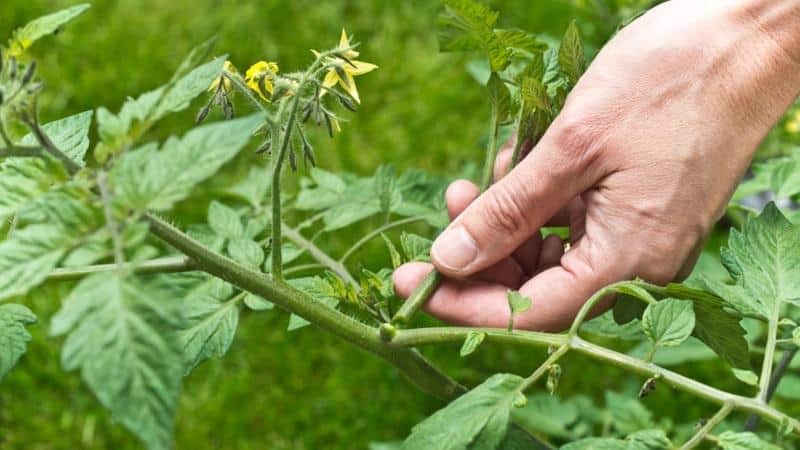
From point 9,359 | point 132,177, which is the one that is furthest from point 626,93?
point 9,359

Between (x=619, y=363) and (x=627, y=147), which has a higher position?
(x=627, y=147)

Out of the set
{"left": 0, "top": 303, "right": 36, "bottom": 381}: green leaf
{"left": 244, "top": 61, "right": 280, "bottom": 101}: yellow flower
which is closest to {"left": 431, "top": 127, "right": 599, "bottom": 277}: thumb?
{"left": 244, "top": 61, "right": 280, "bottom": 101}: yellow flower

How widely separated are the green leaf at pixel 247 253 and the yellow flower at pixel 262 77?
0.79 feet

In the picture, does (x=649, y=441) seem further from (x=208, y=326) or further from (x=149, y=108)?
(x=149, y=108)

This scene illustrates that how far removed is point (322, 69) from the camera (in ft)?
4.32

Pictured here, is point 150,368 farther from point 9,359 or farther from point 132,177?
point 9,359

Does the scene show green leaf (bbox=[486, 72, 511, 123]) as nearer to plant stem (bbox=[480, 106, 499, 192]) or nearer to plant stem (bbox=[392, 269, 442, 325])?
plant stem (bbox=[480, 106, 499, 192])

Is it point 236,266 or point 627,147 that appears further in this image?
point 627,147

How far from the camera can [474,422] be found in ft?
3.83

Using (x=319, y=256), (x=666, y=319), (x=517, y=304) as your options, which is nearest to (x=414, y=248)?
(x=319, y=256)

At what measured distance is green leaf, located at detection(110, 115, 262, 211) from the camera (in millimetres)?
967

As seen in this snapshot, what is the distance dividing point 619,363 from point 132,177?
64cm

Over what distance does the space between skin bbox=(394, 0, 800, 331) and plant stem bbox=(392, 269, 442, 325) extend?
0.02 metres

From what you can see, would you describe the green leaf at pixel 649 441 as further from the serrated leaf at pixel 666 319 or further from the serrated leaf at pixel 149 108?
the serrated leaf at pixel 149 108
